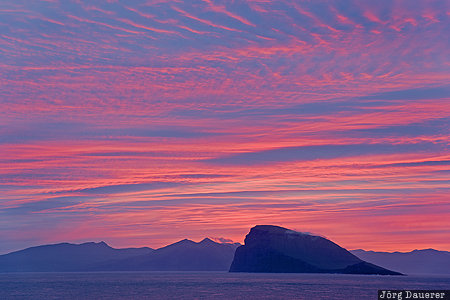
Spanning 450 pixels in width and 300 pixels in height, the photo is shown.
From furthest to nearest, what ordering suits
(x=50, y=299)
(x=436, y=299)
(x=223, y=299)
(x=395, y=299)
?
(x=50, y=299)
(x=223, y=299)
(x=395, y=299)
(x=436, y=299)

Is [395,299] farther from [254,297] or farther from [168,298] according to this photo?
[168,298]

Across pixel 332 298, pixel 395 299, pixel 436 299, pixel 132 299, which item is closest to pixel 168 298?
pixel 132 299

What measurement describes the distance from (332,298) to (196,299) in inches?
1741

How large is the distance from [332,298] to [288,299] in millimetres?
16231

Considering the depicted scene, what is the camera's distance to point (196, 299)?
185 m

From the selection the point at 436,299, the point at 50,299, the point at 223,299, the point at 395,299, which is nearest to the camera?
the point at 436,299

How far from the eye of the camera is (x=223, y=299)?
184875 mm

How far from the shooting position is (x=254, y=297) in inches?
7662

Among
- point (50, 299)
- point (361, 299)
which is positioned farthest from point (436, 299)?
point (50, 299)

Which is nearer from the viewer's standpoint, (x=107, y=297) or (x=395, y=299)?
(x=395, y=299)

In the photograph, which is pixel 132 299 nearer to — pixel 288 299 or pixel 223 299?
pixel 223 299

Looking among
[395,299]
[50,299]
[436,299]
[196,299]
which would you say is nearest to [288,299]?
[196,299]

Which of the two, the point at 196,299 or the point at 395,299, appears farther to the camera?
the point at 196,299

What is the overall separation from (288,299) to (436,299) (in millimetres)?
56918
